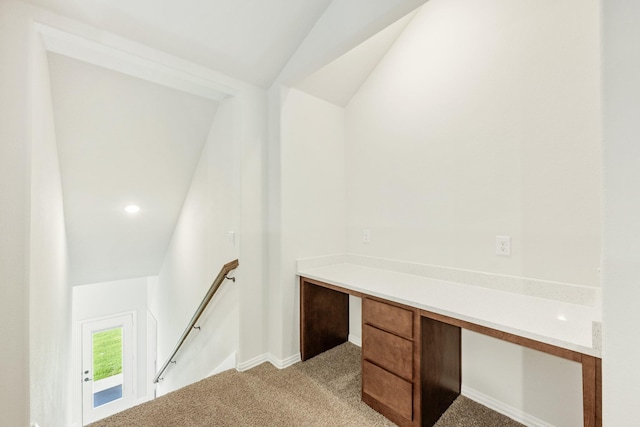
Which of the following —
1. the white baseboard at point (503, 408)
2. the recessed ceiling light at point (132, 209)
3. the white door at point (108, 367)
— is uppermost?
the recessed ceiling light at point (132, 209)

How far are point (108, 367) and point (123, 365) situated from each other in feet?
1.25

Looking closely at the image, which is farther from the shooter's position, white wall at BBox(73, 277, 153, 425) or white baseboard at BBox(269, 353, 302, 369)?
white wall at BBox(73, 277, 153, 425)

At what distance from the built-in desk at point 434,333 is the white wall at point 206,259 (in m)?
1.04

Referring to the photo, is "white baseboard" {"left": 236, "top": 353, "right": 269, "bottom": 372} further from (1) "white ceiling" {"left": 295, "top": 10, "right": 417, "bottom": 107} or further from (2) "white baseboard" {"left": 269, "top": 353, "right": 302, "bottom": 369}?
(1) "white ceiling" {"left": 295, "top": 10, "right": 417, "bottom": 107}

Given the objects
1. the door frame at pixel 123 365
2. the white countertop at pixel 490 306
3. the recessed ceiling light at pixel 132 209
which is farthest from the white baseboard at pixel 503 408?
the door frame at pixel 123 365

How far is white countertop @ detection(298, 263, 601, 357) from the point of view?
118 cm

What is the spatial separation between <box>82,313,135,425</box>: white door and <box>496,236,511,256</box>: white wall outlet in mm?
6067

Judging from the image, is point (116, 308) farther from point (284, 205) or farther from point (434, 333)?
point (434, 333)

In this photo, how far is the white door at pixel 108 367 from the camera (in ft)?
17.0

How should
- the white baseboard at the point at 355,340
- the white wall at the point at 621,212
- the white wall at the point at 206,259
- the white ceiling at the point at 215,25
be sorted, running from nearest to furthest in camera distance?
the white wall at the point at 621,212, the white ceiling at the point at 215,25, the white wall at the point at 206,259, the white baseboard at the point at 355,340

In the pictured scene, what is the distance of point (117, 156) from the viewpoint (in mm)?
2678

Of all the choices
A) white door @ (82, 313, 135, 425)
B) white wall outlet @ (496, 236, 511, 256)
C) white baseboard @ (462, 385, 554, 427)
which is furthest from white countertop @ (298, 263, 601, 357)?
white door @ (82, 313, 135, 425)

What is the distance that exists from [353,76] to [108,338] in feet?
20.6

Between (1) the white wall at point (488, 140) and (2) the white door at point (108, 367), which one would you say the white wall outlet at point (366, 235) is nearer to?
(1) the white wall at point (488, 140)
